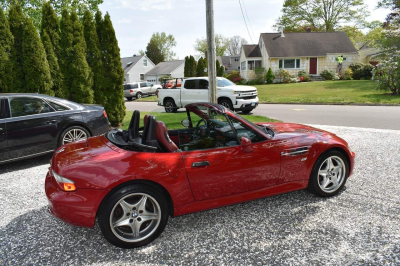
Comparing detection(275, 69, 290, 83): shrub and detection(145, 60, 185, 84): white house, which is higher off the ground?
detection(145, 60, 185, 84): white house

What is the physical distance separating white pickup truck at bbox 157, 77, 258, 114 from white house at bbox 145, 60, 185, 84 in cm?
3801

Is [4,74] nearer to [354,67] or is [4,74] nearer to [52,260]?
[52,260]

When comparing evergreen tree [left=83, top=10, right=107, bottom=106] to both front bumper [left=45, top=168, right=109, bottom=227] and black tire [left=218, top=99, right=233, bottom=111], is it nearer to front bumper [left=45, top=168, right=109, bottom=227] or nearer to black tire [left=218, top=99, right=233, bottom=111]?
black tire [left=218, top=99, right=233, bottom=111]

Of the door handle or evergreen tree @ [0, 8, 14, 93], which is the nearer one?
the door handle

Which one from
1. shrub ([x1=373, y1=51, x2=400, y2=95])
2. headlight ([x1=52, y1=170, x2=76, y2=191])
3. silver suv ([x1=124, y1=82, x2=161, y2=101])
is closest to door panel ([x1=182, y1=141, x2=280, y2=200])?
headlight ([x1=52, y1=170, x2=76, y2=191])

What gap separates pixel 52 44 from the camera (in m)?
9.05

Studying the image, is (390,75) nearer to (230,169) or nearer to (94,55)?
(94,55)

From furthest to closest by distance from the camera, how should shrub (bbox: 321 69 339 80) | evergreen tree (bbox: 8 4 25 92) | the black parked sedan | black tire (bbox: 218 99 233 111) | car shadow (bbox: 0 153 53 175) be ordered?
shrub (bbox: 321 69 339 80)
black tire (bbox: 218 99 233 111)
evergreen tree (bbox: 8 4 25 92)
car shadow (bbox: 0 153 53 175)
the black parked sedan

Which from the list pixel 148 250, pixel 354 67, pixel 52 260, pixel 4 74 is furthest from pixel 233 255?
pixel 354 67

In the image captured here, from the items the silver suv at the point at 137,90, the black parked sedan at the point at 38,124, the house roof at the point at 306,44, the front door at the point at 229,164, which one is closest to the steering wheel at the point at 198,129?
the front door at the point at 229,164

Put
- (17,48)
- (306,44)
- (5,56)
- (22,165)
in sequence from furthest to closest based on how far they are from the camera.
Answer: (306,44)
(17,48)
(5,56)
(22,165)

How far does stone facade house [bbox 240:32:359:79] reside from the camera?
35.6 m

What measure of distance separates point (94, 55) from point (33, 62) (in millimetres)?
1910

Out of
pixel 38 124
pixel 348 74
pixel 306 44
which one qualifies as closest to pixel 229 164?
pixel 38 124
